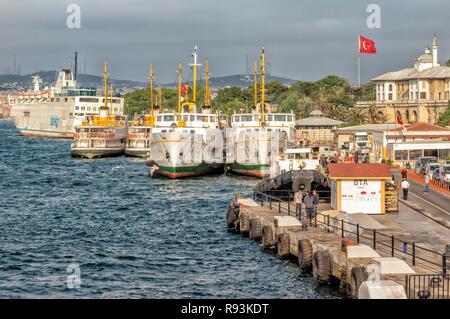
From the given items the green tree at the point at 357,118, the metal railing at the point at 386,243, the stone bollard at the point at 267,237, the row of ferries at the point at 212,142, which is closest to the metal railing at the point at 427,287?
the metal railing at the point at 386,243

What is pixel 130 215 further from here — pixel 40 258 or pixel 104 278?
pixel 104 278

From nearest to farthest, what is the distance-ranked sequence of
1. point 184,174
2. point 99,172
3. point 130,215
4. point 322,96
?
point 130,215 → point 184,174 → point 99,172 → point 322,96

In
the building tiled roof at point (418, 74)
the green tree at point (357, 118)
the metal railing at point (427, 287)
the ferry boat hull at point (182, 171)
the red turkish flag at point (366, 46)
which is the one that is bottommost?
the metal railing at point (427, 287)

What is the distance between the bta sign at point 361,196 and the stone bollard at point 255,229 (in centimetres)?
447

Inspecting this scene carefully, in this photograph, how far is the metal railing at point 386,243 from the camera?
3209 centimetres

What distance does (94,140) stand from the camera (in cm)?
13412

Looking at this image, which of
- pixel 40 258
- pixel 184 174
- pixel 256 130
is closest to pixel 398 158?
pixel 256 130

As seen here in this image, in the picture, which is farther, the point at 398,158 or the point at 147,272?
the point at 398,158

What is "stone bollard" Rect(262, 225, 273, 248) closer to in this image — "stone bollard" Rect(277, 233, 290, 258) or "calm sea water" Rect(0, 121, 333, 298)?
"calm sea water" Rect(0, 121, 333, 298)

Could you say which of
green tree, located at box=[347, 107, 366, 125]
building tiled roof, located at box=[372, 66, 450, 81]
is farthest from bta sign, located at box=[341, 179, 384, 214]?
green tree, located at box=[347, 107, 366, 125]

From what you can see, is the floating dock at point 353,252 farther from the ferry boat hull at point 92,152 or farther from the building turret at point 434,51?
the building turret at point 434,51

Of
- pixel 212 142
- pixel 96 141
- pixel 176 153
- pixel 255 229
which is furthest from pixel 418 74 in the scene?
pixel 255 229

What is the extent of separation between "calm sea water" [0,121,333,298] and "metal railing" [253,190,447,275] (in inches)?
106
